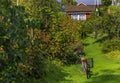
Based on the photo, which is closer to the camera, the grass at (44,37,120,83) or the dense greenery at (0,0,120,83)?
the dense greenery at (0,0,120,83)

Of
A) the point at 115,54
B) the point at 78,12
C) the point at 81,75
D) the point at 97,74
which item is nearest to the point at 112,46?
the point at 115,54

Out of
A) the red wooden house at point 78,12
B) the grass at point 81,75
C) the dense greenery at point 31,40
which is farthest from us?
the red wooden house at point 78,12

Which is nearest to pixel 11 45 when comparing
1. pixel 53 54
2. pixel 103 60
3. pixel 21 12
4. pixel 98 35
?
pixel 21 12

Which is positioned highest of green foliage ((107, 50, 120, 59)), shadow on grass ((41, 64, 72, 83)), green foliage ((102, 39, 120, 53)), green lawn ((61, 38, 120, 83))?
shadow on grass ((41, 64, 72, 83))

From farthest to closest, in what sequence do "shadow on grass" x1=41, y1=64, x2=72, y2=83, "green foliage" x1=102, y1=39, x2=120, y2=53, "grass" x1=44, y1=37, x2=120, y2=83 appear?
"green foliage" x1=102, y1=39, x2=120, y2=53
"grass" x1=44, y1=37, x2=120, y2=83
"shadow on grass" x1=41, y1=64, x2=72, y2=83

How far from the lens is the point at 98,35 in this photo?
3909cm

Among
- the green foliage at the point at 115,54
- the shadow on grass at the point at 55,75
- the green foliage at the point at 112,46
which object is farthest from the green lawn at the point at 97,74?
the green foliage at the point at 112,46

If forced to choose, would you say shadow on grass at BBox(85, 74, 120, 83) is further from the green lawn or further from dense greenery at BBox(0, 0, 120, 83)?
dense greenery at BBox(0, 0, 120, 83)

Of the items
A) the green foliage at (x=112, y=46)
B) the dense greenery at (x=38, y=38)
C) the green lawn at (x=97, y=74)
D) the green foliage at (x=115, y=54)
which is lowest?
the green foliage at (x=115, y=54)

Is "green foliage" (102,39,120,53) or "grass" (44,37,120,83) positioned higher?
"grass" (44,37,120,83)

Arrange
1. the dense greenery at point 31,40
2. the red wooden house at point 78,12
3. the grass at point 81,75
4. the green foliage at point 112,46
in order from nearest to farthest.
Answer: the dense greenery at point 31,40 < the grass at point 81,75 < the green foliage at point 112,46 < the red wooden house at point 78,12

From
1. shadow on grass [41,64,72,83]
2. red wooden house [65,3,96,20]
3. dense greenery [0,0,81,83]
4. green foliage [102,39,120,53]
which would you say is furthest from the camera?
red wooden house [65,3,96,20]

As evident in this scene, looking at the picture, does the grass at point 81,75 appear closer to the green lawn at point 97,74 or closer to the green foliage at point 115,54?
the green lawn at point 97,74

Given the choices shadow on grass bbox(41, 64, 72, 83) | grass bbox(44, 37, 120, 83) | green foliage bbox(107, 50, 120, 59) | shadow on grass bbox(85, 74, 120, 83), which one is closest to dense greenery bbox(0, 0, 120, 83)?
shadow on grass bbox(41, 64, 72, 83)
